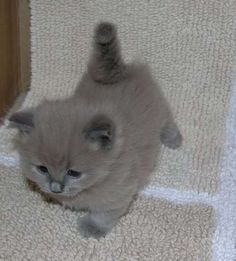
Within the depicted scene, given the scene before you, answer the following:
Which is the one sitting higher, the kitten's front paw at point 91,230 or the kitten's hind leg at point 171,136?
the kitten's hind leg at point 171,136

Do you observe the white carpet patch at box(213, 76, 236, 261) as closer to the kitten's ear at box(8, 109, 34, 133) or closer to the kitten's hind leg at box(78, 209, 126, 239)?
the kitten's hind leg at box(78, 209, 126, 239)

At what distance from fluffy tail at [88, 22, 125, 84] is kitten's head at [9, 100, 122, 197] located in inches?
7.7

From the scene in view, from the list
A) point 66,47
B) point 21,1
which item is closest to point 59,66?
point 66,47

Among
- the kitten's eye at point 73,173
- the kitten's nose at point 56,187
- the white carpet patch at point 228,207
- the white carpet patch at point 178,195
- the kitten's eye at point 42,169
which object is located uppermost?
the kitten's eye at point 73,173

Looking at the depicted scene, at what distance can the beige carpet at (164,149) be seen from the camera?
1.49 metres

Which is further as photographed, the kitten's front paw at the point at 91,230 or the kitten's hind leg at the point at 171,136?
the kitten's hind leg at the point at 171,136

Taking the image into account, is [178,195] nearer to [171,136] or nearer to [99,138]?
[171,136]

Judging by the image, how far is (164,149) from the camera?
1759 mm

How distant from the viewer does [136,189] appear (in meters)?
1.53

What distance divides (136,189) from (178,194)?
150 millimetres

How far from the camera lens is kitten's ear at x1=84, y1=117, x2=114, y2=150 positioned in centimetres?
129

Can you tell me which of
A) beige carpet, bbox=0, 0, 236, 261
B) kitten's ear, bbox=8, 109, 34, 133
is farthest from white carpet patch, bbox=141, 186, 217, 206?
kitten's ear, bbox=8, 109, 34, 133

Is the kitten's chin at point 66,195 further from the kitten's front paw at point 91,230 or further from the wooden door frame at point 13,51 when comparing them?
the wooden door frame at point 13,51

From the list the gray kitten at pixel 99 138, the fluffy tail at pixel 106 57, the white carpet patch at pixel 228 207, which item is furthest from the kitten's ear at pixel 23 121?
the white carpet patch at pixel 228 207
